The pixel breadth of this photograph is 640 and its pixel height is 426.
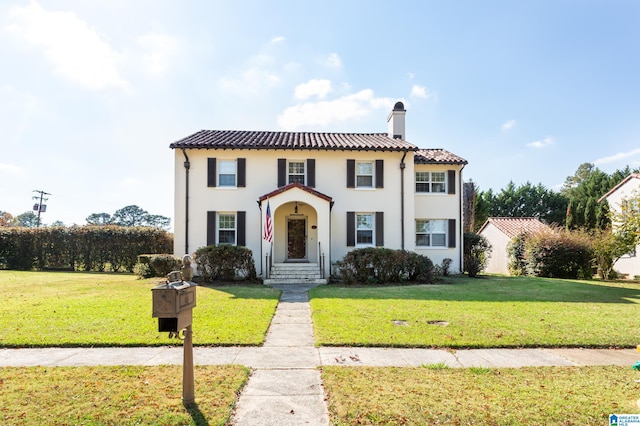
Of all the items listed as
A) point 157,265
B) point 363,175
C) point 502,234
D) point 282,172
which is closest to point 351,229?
point 363,175

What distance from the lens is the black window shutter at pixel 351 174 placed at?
17.9 metres

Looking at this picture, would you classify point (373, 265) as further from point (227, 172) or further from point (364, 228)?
point (227, 172)

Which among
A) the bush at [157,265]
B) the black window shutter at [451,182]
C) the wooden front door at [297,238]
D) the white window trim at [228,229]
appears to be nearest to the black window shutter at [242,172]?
the white window trim at [228,229]

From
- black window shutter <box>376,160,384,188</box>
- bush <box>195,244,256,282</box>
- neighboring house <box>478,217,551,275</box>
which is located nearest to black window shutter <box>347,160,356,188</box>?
black window shutter <box>376,160,384,188</box>

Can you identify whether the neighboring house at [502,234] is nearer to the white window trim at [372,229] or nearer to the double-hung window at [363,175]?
the white window trim at [372,229]

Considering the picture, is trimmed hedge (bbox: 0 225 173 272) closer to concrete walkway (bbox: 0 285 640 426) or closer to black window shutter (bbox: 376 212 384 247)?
black window shutter (bbox: 376 212 384 247)

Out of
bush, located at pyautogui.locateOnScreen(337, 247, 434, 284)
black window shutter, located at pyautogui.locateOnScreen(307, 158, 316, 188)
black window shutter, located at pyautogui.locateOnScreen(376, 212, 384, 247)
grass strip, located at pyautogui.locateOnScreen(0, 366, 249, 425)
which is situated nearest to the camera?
grass strip, located at pyautogui.locateOnScreen(0, 366, 249, 425)

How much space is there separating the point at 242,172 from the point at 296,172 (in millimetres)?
2625

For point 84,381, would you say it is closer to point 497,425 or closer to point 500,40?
point 497,425

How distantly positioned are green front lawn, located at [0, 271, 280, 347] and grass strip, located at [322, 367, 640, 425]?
2.64 meters

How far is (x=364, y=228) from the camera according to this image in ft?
59.1

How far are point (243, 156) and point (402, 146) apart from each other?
7.78 m

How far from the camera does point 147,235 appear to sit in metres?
22.5

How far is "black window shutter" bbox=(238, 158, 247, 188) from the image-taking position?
57.3 feet
